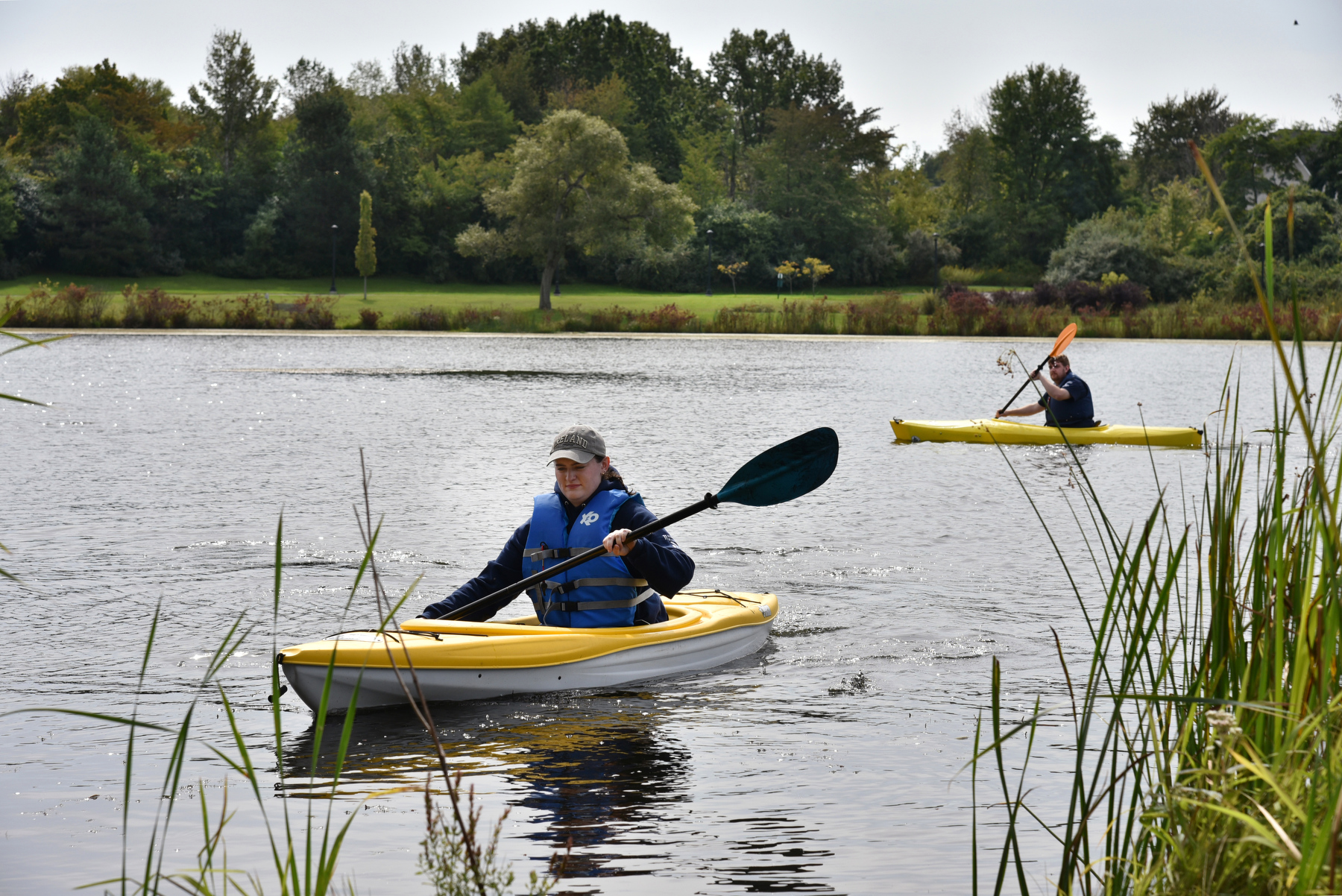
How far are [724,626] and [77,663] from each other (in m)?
2.95

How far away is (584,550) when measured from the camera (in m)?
5.30

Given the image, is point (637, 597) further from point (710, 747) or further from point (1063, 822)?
point (1063, 822)

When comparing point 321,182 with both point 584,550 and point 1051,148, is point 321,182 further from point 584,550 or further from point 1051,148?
point 584,550

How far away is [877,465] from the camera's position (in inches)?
514

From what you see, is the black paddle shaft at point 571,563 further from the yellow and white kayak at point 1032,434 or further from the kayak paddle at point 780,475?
the yellow and white kayak at point 1032,434

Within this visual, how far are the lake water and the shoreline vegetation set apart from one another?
16.1 metres

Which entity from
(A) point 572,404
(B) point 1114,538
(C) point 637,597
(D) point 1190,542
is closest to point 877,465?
(D) point 1190,542

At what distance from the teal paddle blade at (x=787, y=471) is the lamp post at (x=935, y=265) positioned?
46325mm

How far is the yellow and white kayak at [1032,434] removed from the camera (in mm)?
12750

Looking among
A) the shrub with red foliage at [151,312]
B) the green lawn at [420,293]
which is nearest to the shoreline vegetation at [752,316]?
the shrub with red foliage at [151,312]

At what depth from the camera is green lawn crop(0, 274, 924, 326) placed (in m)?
42.7

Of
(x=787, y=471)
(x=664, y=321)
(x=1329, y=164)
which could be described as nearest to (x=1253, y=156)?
(x=1329, y=164)

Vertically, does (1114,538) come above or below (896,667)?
above

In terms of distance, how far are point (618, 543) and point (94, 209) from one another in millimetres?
48350
